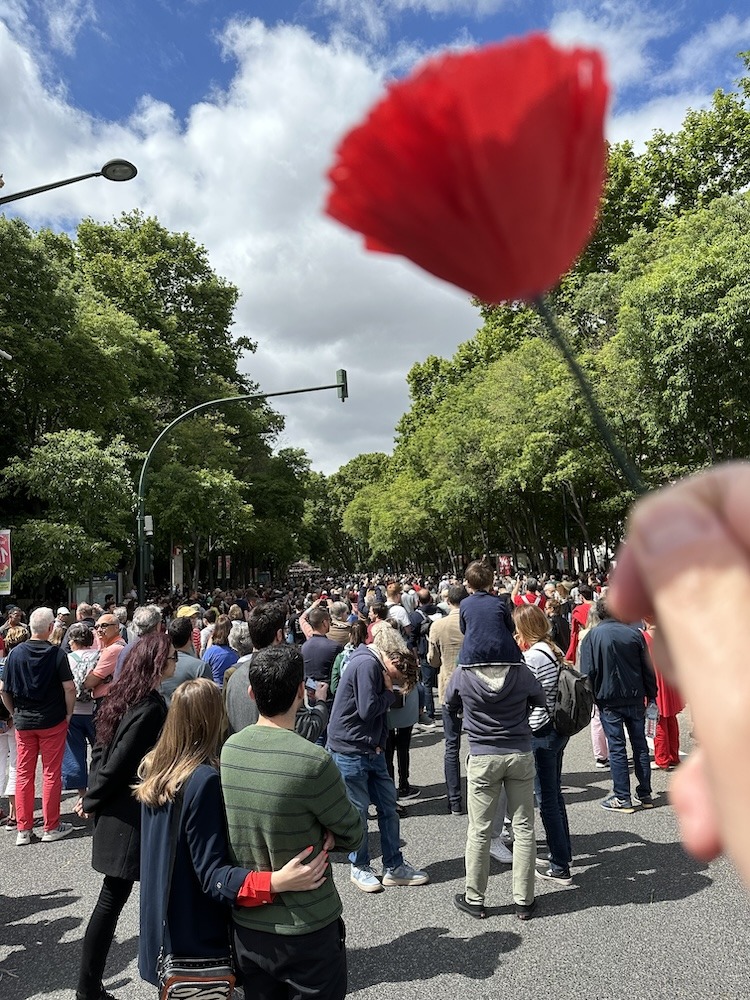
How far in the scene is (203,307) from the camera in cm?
3459

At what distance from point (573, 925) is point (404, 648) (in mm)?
2158

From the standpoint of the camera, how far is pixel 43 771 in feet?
21.5

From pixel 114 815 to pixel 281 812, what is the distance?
4.69ft

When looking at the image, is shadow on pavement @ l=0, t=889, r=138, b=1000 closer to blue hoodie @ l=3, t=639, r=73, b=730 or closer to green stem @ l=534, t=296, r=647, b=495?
blue hoodie @ l=3, t=639, r=73, b=730

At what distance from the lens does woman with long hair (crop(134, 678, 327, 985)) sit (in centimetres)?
269

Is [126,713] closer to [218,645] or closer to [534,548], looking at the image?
[218,645]

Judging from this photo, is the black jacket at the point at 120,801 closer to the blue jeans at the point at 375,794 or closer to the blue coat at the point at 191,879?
the blue coat at the point at 191,879

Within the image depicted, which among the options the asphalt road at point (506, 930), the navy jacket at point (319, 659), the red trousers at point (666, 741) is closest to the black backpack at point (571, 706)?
the asphalt road at point (506, 930)

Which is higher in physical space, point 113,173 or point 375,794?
point 113,173

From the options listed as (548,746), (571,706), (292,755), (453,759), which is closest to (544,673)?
(571,706)

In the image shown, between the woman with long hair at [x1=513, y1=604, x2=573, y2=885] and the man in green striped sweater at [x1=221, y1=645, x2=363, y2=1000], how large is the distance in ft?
9.01

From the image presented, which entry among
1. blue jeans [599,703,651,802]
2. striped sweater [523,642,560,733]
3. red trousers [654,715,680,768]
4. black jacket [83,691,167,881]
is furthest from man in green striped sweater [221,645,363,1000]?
red trousers [654,715,680,768]

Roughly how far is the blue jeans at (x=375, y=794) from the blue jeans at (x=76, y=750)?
3.30 m

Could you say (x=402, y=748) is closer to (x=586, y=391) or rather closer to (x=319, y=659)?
(x=319, y=659)
